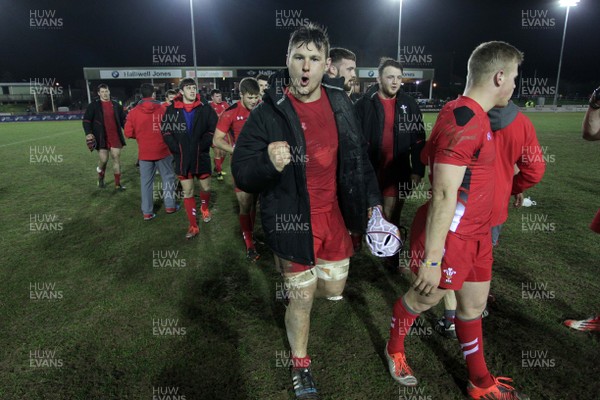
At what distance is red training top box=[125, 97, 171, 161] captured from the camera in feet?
21.5

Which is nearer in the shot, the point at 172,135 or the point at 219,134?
the point at 219,134

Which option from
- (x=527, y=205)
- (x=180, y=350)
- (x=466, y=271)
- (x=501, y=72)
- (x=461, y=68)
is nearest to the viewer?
(x=501, y=72)

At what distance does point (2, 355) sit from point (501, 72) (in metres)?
4.26

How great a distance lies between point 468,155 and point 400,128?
2304 millimetres

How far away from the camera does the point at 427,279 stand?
228 centimetres

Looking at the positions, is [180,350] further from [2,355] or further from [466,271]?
[466,271]

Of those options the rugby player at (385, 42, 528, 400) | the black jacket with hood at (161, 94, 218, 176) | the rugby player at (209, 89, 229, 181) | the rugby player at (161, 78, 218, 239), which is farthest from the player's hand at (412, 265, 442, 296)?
the rugby player at (209, 89, 229, 181)

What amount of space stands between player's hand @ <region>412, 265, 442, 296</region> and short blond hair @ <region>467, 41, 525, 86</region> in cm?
114

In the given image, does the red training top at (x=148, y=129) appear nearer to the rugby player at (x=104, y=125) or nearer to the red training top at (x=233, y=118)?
the red training top at (x=233, y=118)

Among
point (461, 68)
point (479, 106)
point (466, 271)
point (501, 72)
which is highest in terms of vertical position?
point (461, 68)

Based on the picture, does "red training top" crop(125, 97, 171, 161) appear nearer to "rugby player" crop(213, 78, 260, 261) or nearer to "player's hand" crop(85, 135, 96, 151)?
"rugby player" crop(213, 78, 260, 261)

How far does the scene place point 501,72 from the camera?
7.25 ft

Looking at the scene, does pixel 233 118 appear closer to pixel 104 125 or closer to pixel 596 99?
pixel 596 99

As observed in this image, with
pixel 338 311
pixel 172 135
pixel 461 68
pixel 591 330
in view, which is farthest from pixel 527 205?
pixel 461 68
